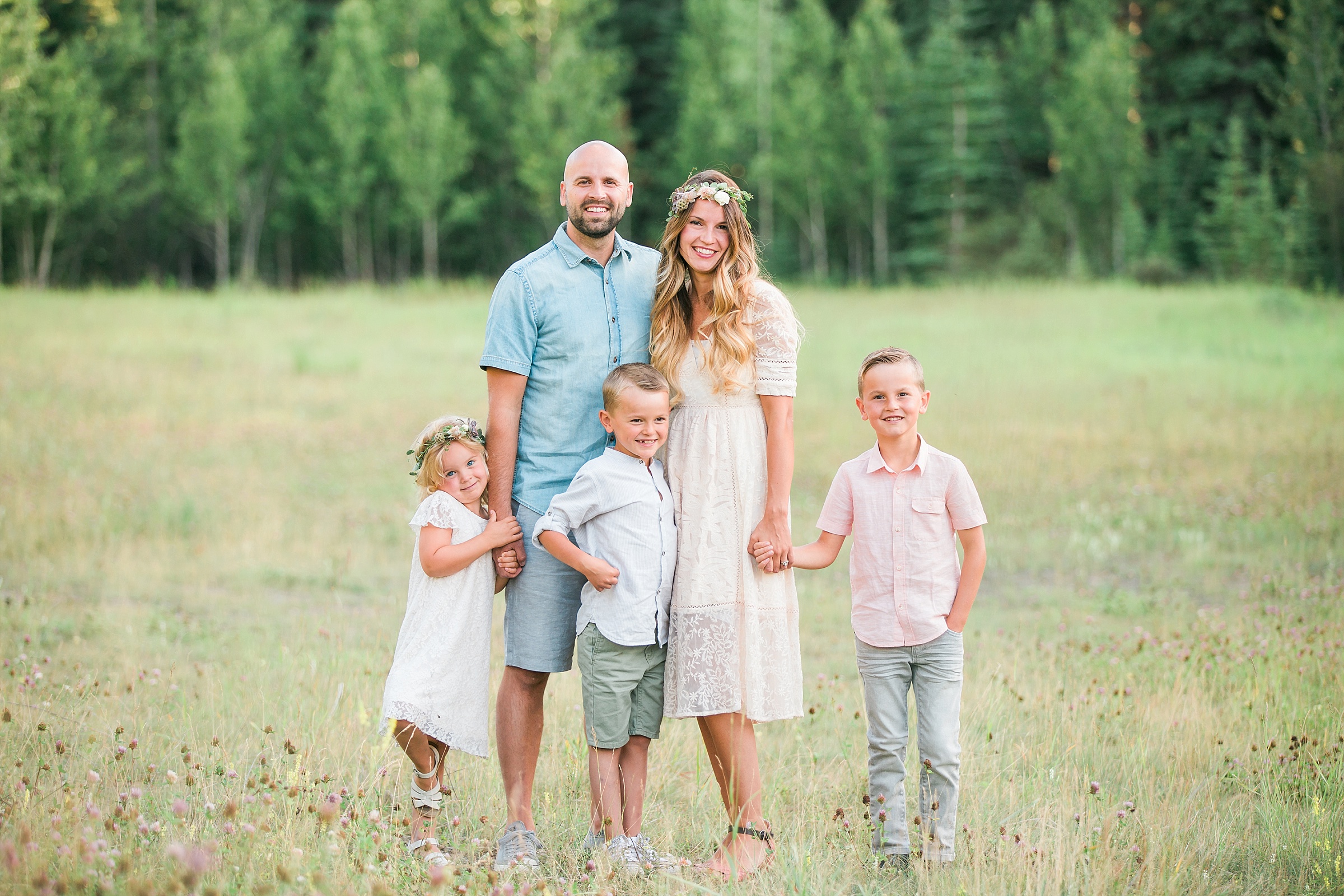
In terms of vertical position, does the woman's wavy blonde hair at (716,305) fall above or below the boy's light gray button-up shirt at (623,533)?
above

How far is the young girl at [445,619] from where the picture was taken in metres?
3.70

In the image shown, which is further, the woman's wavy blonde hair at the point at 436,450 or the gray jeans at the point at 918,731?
the woman's wavy blonde hair at the point at 436,450

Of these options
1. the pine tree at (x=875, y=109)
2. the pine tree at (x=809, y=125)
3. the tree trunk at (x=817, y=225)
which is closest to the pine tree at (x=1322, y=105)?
the pine tree at (x=875, y=109)

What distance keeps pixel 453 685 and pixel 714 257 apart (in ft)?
5.66

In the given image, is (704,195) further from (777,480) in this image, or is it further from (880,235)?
(880,235)

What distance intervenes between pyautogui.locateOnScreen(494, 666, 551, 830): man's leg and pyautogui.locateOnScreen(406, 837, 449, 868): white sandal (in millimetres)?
328

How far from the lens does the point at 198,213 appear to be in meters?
32.3

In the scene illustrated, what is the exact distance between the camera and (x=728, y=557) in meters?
3.65

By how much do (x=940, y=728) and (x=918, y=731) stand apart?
8 cm

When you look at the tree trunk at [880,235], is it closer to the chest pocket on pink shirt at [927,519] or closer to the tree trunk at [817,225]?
the tree trunk at [817,225]

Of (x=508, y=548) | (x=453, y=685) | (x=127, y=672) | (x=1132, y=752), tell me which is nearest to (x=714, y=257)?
(x=508, y=548)

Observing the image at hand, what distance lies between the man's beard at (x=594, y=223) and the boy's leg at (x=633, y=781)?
69.0 inches

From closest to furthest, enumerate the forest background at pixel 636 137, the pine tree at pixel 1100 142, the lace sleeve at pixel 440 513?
the lace sleeve at pixel 440 513 → the forest background at pixel 636 137 → the pine tree at pixel 1100 142

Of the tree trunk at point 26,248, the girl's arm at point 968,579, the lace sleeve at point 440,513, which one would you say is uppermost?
the tree trunk at point 26,248
